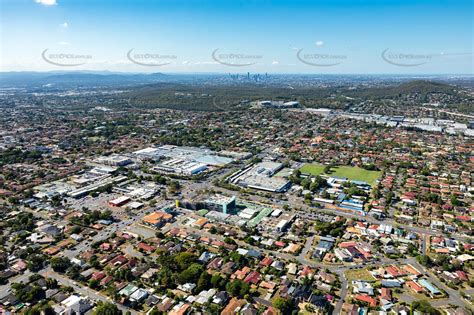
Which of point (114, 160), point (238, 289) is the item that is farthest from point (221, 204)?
point (114, 160)

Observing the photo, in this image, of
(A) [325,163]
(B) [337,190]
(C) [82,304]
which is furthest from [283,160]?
(C) [82,304]

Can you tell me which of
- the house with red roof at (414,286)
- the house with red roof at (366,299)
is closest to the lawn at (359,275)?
the house with red roof at (366,299)

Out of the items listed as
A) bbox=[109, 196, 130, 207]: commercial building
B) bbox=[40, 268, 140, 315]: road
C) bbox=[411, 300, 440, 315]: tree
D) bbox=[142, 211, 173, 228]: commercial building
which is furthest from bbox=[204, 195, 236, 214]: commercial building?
bbox=[411, 300, 440, 315]: tree

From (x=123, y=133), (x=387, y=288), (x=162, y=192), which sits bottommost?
(x=387, y=288)

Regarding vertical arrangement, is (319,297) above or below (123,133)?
below

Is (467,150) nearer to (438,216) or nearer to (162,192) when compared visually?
(438,216)

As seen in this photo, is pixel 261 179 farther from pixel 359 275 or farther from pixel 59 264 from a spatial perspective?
pixel 59 264
